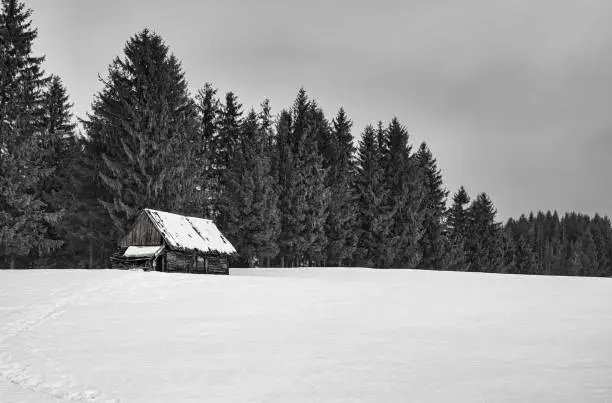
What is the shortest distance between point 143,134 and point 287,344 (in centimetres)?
2824

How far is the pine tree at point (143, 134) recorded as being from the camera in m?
38.3

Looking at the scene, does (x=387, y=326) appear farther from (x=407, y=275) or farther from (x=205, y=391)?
(x=407, y=275)

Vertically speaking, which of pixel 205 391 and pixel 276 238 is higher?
pixel 276 238

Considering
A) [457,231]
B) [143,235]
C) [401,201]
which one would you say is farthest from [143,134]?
[457,231]

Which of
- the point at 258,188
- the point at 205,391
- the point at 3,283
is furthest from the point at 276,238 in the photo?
the point at 205,391

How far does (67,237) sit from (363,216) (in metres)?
28.3

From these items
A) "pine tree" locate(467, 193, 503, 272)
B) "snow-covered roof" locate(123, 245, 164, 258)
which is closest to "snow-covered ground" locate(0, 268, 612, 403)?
Answer: "snow-covered roof" locate(123, 245, 164, 258)

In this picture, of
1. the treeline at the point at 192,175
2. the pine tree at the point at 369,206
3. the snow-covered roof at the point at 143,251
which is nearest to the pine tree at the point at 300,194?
the treeline at the point at 192,175

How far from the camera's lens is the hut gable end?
33.3 m

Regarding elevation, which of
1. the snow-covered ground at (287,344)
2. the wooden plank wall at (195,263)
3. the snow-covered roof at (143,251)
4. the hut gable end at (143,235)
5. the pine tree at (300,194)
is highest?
the pine tree at (300,194)

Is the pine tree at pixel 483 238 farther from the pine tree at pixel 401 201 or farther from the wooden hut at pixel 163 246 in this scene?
the wooden hut at pixel 163 246

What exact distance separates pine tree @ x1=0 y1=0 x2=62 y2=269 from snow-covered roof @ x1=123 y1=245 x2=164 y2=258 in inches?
292

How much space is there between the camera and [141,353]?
42.9 feet

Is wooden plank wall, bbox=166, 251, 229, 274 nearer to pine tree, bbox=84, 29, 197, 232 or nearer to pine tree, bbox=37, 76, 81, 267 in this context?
pine tree, bbox=84, 29, 197, 232
